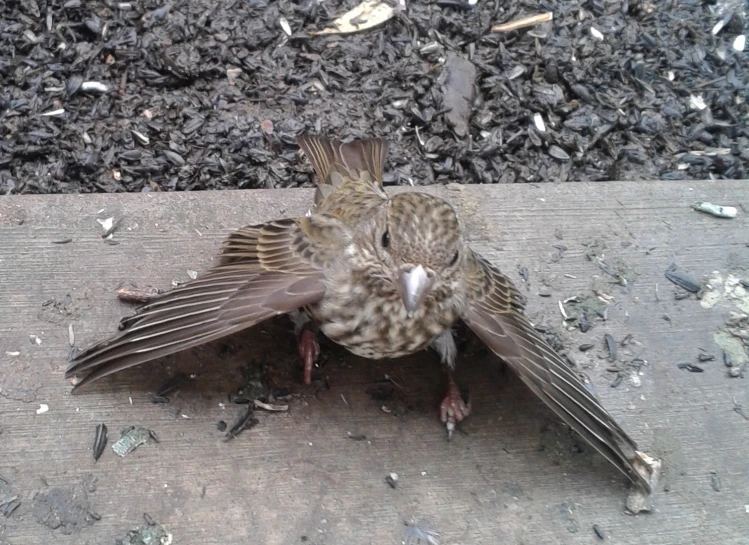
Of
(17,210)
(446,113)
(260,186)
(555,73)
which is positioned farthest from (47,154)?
(555,73)

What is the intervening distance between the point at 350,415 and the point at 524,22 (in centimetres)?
335

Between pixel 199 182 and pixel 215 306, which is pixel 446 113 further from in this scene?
pixel 215 306

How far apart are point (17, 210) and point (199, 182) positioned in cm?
114

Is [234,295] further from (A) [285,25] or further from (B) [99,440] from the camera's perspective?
(A) [285,25]

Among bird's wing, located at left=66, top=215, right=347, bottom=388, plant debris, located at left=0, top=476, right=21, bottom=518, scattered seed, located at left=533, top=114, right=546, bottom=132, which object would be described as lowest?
plant debris, located at left=0, top=476, right=21, bottom=518

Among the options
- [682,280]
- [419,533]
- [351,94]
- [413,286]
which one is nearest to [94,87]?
[351,94]

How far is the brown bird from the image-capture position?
10.1 ft

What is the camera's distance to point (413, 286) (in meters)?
2.93

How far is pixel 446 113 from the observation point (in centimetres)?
498

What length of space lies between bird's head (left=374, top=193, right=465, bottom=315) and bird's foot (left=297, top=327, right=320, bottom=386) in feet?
1.89

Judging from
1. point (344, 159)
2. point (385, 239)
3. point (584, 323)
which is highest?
point (385, 239)

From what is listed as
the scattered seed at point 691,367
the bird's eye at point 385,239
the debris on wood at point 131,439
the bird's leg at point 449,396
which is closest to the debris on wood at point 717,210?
the scattered seed at point 691,367

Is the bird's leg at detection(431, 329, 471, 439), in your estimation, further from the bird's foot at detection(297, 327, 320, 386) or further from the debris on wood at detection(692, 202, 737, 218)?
the debris on wood at detection(692, 202, 737, 218)

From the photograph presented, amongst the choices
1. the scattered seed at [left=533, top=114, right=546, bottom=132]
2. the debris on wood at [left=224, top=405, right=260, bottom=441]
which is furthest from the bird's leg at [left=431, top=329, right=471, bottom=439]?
the scattered seed at [left=533, top=114, right=546, bottom=132]
